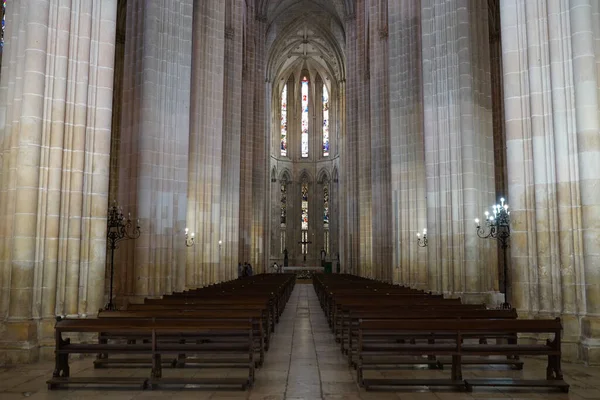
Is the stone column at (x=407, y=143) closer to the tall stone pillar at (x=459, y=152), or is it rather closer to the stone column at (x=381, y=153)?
the tall stone pillar at (x=459, y=152)

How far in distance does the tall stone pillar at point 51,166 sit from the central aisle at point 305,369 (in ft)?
12.5

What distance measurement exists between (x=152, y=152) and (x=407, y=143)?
11.3 m

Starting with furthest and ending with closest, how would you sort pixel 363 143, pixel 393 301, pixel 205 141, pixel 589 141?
pixel 363 143 < pixel 205 141 < pixel 393 301 < pixel 589 141

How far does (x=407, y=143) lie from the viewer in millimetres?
24234

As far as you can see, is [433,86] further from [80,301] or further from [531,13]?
[80,301]

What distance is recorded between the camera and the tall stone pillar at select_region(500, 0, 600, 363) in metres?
9.73

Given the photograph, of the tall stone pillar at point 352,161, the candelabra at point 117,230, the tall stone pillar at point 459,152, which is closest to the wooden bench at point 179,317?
the candelabra at point 117,230

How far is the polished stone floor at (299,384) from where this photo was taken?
7159mm

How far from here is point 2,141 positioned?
10539mm

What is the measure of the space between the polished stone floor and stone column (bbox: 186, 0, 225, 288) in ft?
41.9

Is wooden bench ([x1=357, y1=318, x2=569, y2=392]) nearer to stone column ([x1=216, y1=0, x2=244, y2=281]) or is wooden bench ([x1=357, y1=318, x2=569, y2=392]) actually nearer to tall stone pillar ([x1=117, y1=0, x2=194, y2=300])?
tall stone pillar ([x1=117, y1=0, x2=194, y2=300])

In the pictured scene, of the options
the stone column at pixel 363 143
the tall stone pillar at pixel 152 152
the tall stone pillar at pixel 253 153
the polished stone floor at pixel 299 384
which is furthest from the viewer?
the tall stone pillar at pixel 253 153

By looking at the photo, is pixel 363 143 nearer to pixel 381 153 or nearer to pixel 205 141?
pixel 381 153

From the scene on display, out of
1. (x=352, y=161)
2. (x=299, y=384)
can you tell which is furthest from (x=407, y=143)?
(x=299, y=384)
